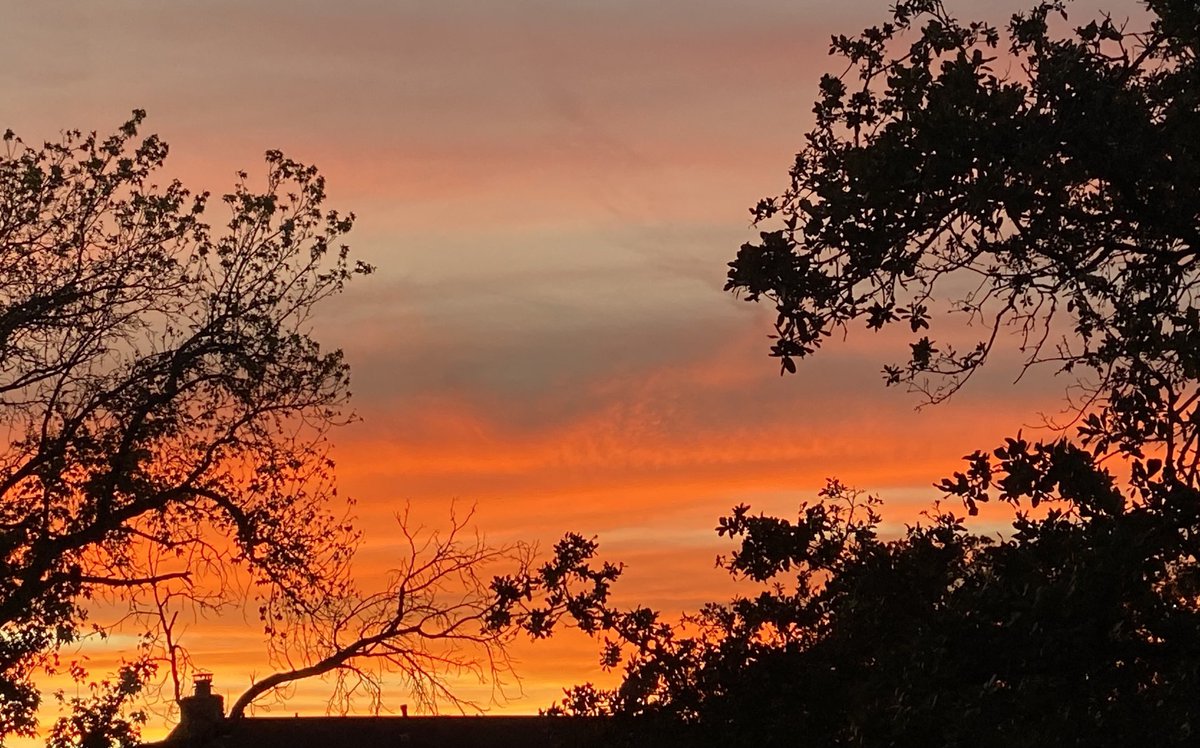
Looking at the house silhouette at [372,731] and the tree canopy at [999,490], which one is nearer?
the tree canopy at [999,490]

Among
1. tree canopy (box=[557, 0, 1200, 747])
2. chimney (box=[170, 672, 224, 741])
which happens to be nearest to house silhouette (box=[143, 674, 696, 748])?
chimney (box=[170, 672, 224, 741])

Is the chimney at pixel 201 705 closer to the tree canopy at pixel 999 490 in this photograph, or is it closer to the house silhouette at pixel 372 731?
the house silhouette at pixel 372 731

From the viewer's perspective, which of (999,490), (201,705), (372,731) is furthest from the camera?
(372,731)

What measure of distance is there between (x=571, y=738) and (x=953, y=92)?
6.56 meters

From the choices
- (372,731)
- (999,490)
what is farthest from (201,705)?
(999,490)

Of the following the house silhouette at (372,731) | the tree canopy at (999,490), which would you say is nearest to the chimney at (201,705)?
the house silhouette at (372,731)

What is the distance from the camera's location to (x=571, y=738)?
45.3ft

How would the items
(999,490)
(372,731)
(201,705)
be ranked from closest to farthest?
(999,490) < (201,705) < (372,731)

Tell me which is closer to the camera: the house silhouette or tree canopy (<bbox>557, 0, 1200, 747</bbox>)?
tree canopy (<bbox>557, 0, 1200, 747</bbox>)

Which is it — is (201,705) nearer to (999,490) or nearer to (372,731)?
(372,731)

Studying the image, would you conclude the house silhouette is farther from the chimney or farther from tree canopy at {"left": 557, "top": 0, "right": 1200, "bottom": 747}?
tree canopy at {"left": 557, "top": 0, "right": 1200, "bottom": 747}

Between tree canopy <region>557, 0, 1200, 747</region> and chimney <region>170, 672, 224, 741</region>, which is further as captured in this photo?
chimney <region>170, 672, 224, 741</region>

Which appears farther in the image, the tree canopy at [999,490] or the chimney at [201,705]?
the chimney at [201,705]

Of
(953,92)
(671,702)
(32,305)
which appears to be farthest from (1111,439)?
(32,305)
